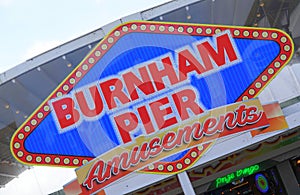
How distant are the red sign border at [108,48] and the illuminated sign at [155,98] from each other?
0.06ft

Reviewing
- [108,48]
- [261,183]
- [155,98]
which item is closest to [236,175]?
[261,183]

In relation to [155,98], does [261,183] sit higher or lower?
lower

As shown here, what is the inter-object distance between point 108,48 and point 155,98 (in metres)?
1.29

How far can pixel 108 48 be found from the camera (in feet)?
26.7

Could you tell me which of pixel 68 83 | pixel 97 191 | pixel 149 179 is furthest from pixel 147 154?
pixel 68 83

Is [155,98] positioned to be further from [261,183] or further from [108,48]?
[261,183]

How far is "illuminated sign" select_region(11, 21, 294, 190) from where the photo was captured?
786 cm

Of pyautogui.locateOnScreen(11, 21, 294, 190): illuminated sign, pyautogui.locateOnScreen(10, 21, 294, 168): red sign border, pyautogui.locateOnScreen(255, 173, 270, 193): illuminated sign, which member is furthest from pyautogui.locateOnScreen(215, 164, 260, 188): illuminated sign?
pyautogui.locateOnScreen(10, 21, 294, 168): red sign border

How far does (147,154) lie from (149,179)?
18.5 inches

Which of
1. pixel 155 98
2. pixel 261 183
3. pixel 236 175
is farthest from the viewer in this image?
pixel 261 183

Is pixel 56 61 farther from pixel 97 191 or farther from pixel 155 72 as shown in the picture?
pixel 97 191

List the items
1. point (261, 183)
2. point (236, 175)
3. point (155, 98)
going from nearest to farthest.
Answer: point (155, 98) → point (236, 175) → point (261, 183)

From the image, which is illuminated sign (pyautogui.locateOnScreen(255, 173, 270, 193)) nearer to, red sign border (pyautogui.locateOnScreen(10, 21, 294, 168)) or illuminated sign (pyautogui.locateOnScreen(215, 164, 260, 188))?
illuminated sign (pyautogui.locateOnScreen(215, 164, 260, 188))

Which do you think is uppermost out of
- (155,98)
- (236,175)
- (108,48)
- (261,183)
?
(108,48)
